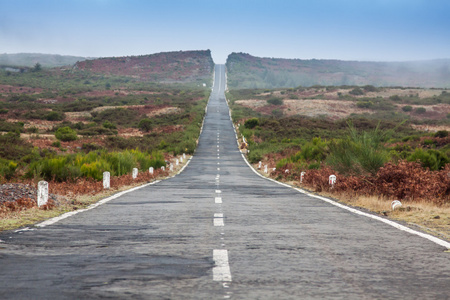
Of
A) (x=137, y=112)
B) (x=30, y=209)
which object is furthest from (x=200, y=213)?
(x=137, y=112)

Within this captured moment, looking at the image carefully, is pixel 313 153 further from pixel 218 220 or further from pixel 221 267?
pixel 221 267

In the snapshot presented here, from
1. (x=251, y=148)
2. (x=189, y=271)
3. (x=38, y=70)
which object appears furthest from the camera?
(x=38, y=70)

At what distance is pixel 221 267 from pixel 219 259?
0.48 m

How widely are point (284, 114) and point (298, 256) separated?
104 meters

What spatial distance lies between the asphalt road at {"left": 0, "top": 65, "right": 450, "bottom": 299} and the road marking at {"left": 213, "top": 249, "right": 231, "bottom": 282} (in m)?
0.01

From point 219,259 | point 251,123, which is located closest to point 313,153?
point 219,259

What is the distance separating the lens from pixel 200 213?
40.1 feet

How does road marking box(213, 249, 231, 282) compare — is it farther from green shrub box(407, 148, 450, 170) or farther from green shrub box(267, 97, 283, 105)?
green shrub box(267, 97, 283, 105)

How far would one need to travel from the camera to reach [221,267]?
6090 mm

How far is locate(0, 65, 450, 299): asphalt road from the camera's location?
16.7 feet

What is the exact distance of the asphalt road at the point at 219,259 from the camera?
5082 millimetres

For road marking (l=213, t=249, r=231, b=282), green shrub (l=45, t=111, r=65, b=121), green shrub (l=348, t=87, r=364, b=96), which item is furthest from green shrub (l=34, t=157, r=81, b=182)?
green shrub (l=348, t=87, r=364, b=96)

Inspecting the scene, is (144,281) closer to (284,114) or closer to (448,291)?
(448,291)

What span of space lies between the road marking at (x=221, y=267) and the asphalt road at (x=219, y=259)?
12 mm
